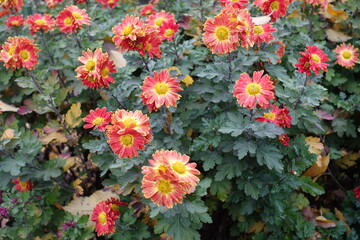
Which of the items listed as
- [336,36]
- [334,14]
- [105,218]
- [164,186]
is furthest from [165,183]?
[334,14]

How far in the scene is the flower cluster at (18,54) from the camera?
1.89 meters

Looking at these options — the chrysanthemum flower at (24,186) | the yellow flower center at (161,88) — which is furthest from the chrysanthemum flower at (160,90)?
the chrysanthemum flower at (24,186)

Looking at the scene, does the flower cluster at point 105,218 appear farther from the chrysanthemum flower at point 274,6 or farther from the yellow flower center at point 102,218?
the chrysanthemum flower at point 274,6

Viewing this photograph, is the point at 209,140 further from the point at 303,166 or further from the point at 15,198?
the point at 15,198

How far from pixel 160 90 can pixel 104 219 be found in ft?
2.41

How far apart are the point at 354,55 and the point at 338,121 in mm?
459

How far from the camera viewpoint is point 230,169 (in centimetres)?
186

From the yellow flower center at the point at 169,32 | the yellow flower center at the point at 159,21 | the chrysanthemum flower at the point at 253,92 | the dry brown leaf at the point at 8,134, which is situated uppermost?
the yellow flower center at the point at 169,32

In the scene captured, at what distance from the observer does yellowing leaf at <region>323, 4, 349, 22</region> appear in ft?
8.64

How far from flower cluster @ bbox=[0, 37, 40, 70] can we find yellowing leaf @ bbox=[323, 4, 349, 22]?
2124mm

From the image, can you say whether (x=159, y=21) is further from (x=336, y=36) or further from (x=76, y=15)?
(x=336, y=36)

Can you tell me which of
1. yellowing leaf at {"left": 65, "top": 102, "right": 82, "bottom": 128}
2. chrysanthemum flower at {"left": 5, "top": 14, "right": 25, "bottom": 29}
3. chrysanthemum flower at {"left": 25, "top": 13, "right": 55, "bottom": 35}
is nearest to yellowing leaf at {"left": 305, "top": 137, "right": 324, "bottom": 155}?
yellowing leaf at {"left": 65, "top": 102, "right": 82, "bottom": 128}

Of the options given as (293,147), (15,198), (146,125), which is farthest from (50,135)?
(293,147)

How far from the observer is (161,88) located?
1.66 metres
